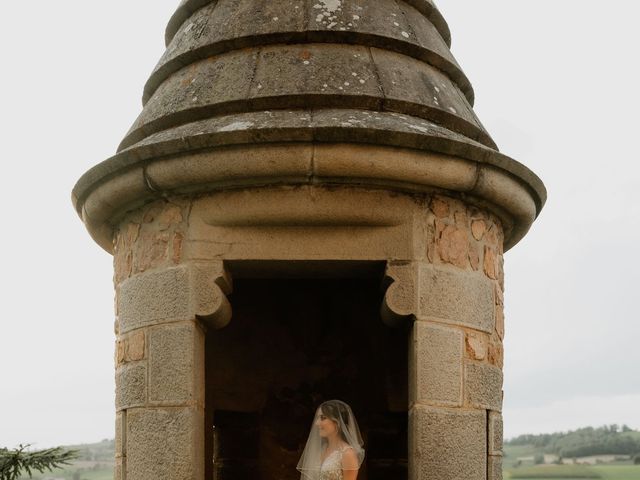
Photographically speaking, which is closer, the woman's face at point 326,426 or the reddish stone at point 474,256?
the reddish stone at point 474,256

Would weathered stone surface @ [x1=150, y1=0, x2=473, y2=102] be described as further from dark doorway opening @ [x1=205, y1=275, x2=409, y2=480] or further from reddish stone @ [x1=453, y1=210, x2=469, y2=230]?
dark doorway opening @ [x1=205, y1=275, x2=409, y2=480]

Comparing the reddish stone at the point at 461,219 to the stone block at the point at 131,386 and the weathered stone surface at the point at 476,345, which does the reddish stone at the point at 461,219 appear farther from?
the stone block at the point at 131,386

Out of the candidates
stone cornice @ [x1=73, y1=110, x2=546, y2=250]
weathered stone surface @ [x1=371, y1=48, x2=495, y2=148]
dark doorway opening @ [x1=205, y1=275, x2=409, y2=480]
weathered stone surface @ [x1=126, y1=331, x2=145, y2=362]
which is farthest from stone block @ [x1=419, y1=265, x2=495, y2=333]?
dark doorway opening @ [x1=205, y1=275, x2=409, y2=480]

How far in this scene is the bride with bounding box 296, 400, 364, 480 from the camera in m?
5.01

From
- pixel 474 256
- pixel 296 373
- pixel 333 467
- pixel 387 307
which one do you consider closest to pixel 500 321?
pixel 474 256

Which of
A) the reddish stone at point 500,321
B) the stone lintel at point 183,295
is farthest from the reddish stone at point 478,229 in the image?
the stone lintel at point 183,295

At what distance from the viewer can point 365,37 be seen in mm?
4305

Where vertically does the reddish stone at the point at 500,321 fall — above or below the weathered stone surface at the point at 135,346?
above

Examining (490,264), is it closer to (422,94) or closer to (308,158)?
(422,94)

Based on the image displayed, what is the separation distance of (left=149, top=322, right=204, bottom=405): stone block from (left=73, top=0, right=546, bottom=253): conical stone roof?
65cm

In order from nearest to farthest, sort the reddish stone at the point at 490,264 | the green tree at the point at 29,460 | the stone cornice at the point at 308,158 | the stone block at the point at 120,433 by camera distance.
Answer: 1. the stone cornice at the point at 308,158
2. the stone block at the point at 120,433
3. the reddish stone at the point at 490,264
4. the green tree at the point at 29,460

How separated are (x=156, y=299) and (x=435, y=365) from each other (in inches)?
52.2

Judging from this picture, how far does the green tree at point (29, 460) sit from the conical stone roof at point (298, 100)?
131 cm

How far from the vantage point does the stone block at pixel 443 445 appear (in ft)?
12.4
